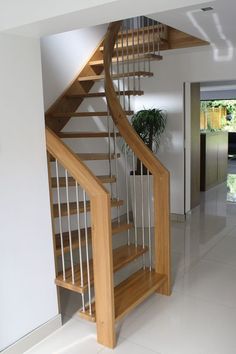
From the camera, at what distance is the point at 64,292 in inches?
122

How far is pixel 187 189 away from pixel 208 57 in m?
1.90

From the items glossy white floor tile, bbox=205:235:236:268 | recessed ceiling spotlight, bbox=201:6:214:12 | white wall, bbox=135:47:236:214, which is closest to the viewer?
recessed ceiling spotlight, bbox=201:6:214:12

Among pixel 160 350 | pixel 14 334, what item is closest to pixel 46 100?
pixel 14 334

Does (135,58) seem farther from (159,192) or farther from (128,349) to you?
(128,349)

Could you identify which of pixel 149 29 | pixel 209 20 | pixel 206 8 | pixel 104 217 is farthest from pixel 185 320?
pixel 149 29

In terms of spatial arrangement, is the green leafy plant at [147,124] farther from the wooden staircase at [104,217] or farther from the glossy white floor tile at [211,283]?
the glossy white floor tile at [211,283]

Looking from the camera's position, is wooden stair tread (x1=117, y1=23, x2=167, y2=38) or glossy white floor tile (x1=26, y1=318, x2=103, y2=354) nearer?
glossy white floor tile (x1=26, y1=318, x2=103, y2=354)

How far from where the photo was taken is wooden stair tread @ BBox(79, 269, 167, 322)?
245 cm

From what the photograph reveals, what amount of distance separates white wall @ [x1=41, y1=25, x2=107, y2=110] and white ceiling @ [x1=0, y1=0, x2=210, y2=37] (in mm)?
1892

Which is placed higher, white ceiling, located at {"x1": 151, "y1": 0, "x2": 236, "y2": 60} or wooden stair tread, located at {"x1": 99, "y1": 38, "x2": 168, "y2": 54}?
wooden stair tread, located at {"x1": 99, "y1": 38, "x2": 168, "y2": 54}

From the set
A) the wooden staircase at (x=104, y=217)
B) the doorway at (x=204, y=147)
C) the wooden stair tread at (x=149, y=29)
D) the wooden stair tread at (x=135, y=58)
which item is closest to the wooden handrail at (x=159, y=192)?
the wooden staircase at (x=104, y=217)

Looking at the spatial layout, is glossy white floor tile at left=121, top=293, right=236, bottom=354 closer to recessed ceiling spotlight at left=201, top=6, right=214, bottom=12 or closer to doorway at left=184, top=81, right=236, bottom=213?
recessed ceiling spotlight at left=201, top=6, right=214, bottom=12

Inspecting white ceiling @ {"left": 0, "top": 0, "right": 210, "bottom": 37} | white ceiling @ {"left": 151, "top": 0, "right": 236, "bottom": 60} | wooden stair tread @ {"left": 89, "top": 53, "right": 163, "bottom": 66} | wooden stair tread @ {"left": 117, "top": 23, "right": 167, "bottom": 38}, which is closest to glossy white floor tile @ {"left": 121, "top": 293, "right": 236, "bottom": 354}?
white ceiling @ {"left": 0, "top": 0, "right": 210, "bottom": 37}

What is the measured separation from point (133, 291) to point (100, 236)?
0.75m
